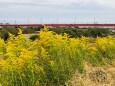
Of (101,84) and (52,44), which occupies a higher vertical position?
(52,44)

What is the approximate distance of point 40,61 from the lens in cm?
736

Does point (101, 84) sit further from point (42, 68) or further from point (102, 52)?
point (102, 52)

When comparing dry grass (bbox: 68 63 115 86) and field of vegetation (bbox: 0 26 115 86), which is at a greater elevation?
field of vegetation (bbox: 0 26 115 86)

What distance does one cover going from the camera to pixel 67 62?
297 inches

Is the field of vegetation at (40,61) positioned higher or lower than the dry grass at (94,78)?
higher

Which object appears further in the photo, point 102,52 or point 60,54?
point 102,52

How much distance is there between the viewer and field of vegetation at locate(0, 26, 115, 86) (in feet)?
21.4

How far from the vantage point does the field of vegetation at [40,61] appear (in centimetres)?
653

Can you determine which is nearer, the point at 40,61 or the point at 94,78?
the point at 40,61

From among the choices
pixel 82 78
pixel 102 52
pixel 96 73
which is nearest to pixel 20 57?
pixel 82 78

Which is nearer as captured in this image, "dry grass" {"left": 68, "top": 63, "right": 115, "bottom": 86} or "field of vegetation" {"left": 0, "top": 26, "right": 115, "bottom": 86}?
"field of vegetation" {"left": 0, "top": 26, "right": 115, "bottom": 86}

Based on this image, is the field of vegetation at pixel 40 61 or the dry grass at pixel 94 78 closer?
the field of vegetation at pixel 40 61

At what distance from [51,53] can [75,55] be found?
100 cm

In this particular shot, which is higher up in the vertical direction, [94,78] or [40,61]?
[40,61]
